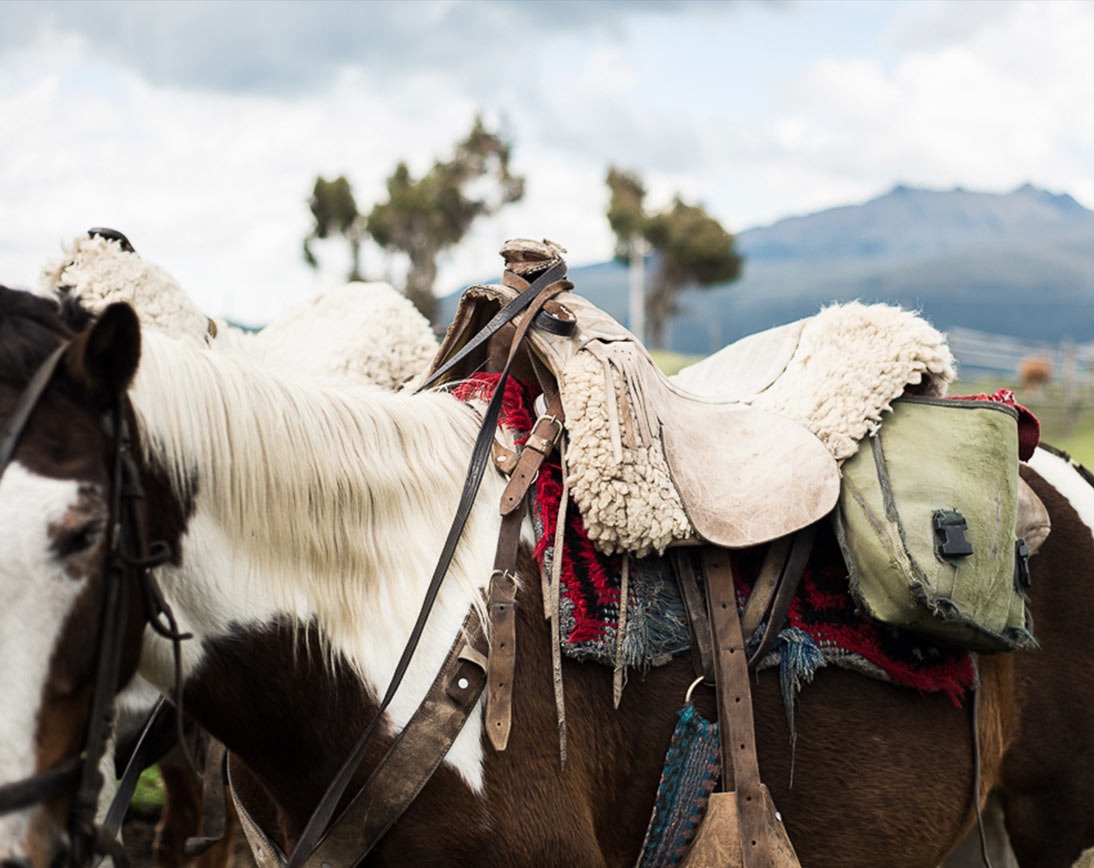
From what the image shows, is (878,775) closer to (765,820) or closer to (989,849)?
(765,820)

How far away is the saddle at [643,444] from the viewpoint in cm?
180

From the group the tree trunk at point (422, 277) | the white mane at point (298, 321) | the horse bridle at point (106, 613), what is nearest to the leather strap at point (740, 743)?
the horse bridle at point (106, 613)

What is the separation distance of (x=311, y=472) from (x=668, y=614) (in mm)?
742

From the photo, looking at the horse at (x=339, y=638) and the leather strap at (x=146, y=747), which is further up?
the horse at (x=339, y=638)

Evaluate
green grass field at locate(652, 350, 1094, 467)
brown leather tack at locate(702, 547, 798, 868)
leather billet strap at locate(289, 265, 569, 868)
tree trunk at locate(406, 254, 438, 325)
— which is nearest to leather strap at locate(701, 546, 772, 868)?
brown leather tack at locate(702, 547, 798, 868)

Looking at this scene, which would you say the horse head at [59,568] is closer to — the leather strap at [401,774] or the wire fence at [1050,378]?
the leather strap at [401,774]

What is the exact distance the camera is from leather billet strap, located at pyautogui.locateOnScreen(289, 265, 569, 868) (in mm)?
1603

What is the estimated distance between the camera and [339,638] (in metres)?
1.63

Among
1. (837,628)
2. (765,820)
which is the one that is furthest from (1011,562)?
(765,820)

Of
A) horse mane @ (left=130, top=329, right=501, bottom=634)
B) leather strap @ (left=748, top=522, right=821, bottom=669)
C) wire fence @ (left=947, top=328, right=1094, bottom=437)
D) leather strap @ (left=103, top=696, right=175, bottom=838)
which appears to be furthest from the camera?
wire fence @ (left=947, top=328, right=1094, bottom=437)

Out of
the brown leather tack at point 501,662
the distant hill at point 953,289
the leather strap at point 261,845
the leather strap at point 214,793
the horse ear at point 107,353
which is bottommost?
the leather strap at point 214,793

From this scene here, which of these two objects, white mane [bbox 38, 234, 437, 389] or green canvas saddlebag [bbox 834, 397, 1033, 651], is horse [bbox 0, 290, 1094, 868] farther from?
white mane [bbox 38, 234, 437, 389]

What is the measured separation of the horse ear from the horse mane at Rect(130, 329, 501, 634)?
0.11 m

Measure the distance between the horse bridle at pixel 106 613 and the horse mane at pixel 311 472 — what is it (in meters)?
0.10
